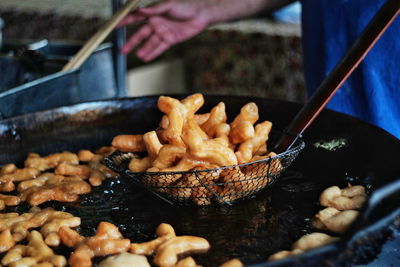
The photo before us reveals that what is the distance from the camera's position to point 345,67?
1215mm

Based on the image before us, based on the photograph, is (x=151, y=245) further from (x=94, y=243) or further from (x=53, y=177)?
(x=53, y=177)

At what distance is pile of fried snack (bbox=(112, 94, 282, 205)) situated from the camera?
3.84 feet

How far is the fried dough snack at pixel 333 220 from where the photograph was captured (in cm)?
109

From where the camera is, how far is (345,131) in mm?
1438

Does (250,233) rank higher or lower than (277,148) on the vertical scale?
lower

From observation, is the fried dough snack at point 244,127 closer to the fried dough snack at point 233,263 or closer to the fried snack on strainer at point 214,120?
the fried snack on strainer at point 214,120

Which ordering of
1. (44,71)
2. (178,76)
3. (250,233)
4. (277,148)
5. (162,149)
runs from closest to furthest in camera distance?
(250,233) < (162,149) < (277,148) < (44,71) < (178,76)

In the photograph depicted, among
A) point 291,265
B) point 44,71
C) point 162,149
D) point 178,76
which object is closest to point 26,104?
point 44,71

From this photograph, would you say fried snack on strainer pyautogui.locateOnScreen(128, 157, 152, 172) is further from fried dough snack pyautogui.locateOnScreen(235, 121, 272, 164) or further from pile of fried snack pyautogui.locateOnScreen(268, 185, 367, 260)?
pile of fried snack pyautogui.locateOnScreen(268, 185, 367, 260)

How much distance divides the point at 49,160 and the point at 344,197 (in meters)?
0.81

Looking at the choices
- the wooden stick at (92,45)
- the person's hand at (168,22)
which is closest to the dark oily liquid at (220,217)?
the wooden stick at (92,45)

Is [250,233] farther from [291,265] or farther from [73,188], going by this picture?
[73,188]

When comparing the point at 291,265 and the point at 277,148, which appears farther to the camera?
the point at 277,148

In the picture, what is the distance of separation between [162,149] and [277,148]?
0.30m
